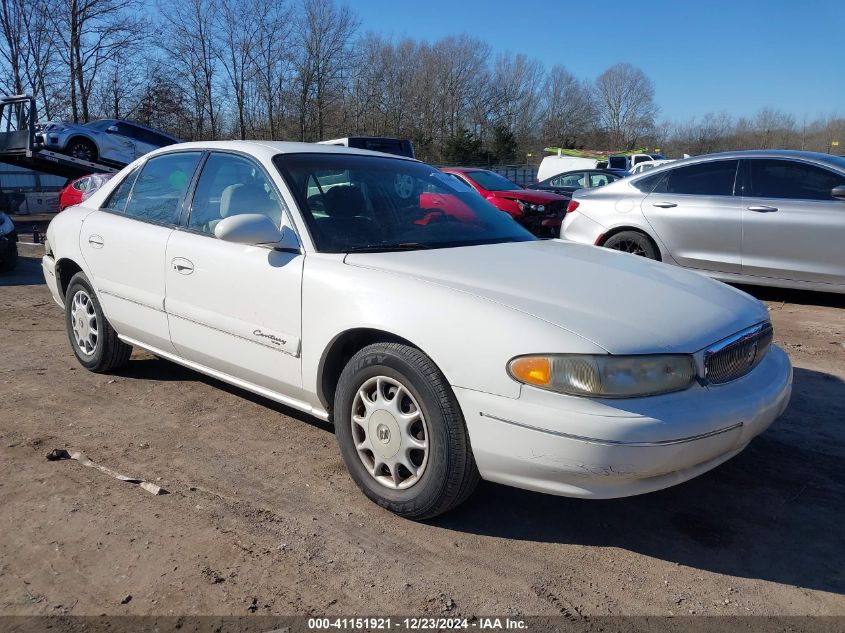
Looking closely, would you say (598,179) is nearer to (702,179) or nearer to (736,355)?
(702,179)

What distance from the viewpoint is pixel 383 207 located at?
367cm

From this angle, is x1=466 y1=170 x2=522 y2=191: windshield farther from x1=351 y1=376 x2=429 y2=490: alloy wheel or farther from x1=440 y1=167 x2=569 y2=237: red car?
x1=351 y1=376 x2=429 y2=490: alloy wheel

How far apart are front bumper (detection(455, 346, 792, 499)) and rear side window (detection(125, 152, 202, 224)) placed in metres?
2.36

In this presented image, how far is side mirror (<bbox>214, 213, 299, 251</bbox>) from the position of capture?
10.6 ft

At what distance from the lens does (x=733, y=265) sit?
7129 mm

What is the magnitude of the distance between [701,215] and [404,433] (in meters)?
5.51

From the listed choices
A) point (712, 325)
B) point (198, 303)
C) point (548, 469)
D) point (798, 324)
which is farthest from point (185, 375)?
point (798, 324)

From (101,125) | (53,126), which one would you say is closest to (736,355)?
(53,126)

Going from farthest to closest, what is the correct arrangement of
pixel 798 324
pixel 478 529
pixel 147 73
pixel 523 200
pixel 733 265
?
1. pixel 147 73
2. pixel 523 200
3. pixel 733 265
4. pixel 798 324
5. pixel 478 529

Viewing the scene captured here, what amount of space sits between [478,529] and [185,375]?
9.08 feet

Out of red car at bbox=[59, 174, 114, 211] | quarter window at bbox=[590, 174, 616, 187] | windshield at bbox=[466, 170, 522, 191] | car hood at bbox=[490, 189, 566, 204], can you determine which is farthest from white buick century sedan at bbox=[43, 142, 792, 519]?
quarter window at bbox=[590, 174, 616, 187]

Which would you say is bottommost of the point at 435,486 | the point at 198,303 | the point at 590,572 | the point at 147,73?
the point at 590,572

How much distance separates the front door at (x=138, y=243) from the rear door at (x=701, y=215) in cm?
512

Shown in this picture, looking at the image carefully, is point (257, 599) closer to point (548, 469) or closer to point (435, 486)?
point (435, 486)
